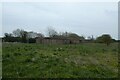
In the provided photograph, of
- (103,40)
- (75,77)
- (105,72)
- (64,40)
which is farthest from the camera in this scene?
(64,40)

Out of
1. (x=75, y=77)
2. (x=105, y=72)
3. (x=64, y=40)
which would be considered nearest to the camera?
(x=75, y=77)

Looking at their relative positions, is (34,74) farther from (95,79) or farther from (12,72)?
(95,79)

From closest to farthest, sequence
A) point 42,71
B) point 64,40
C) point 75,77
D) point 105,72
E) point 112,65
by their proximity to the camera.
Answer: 1. point 75,77
2. point 42,71
3. point 105,72
4. point 112,65
5. point 64,40

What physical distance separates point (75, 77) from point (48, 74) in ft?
2.76

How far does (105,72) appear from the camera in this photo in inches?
346

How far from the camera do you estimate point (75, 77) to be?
7199 mm

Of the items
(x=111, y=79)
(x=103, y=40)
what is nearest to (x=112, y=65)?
(x=111, y=79)

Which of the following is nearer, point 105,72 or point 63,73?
point 63,73

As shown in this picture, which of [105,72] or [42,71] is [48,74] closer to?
[42,71]

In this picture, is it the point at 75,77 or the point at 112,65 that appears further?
the point at 112,65

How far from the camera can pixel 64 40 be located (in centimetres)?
4134

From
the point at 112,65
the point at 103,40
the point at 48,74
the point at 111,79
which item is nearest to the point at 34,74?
the point at 48,74

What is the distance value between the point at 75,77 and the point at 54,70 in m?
1.11

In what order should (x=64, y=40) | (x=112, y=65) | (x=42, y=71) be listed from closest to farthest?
(x=42, y=71) → (x=112, y=65) → (x=64, y=40)
